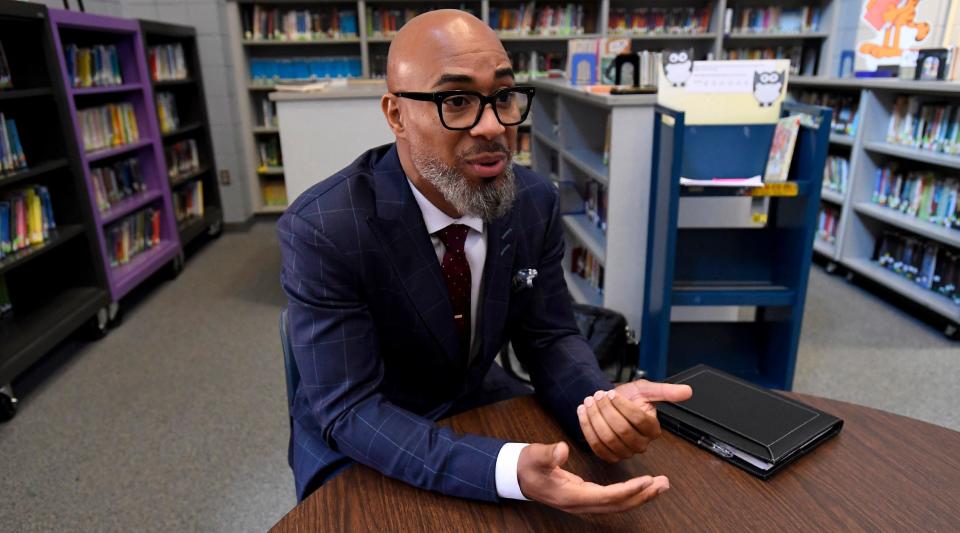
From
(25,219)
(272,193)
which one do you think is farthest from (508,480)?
(272,193)

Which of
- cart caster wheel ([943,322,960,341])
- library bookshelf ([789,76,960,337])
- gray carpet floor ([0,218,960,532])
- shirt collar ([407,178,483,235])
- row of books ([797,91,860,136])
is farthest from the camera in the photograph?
row of books ([797,91,860,136])

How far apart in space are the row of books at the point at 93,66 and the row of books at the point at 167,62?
30 cm

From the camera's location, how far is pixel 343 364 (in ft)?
3.11

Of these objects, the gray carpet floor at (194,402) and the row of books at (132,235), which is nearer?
the gray carpet floor at (194,402)

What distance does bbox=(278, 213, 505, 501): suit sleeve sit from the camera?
860 millimetres

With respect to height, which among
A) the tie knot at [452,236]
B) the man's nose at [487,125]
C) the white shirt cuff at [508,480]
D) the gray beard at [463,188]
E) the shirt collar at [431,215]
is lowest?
the white shirt cuff at [508,480]

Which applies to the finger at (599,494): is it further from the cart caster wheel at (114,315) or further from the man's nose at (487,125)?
the cart caster wheel at (114,315)

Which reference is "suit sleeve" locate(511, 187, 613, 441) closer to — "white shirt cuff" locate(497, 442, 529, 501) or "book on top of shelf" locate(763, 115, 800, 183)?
"white shirt cuff" locate(497, 442, 529, 501)

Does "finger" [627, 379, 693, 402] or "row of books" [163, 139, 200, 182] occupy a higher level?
"finger" [627, 379, 693, 402]

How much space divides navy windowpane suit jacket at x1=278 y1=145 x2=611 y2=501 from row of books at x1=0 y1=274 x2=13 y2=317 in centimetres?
234

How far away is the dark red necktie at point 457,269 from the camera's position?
109 cm

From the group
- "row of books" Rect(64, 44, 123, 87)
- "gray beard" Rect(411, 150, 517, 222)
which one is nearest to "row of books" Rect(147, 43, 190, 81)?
"row of books" Rect(64, 44, 123, 87)

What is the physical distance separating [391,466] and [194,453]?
1.58 metres

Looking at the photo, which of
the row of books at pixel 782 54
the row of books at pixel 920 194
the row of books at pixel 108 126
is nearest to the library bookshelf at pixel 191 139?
the row of books at pixel 108 126
